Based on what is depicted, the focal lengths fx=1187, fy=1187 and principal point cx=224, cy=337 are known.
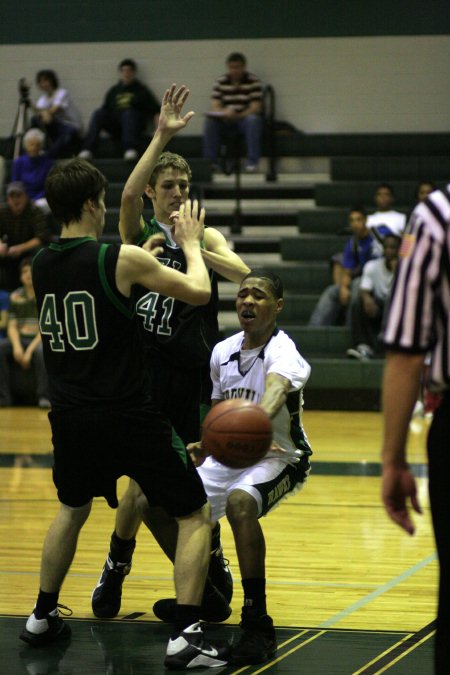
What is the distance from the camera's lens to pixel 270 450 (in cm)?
467

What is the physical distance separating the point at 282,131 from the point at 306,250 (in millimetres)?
2052

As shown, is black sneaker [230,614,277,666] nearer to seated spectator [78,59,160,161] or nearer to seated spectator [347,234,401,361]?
seated spectator [347,234,401,361]

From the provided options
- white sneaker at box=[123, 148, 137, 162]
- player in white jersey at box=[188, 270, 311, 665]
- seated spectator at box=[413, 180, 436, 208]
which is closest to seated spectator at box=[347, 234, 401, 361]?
seated spectator at box=[413, 180, 436, 208]

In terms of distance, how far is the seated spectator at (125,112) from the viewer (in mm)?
14695

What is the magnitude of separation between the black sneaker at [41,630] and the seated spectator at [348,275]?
25.9ft

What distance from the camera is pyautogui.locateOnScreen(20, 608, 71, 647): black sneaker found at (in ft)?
14.6

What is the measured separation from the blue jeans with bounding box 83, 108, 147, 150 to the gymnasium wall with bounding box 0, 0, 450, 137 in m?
0.80

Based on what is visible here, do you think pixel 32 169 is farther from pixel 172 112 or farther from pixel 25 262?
pixel 172 112

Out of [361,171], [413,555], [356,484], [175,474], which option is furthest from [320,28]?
[175,474]

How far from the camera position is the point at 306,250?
13562mm

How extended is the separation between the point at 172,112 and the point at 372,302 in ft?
23.0

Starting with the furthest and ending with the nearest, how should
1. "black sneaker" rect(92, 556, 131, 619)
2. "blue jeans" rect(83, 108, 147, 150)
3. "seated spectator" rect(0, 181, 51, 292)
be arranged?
"blue jeans" rect(83, 108, 147, 150) < "seated spectator" rect(0, 181, 51, 292) < "black sneaker" rect(92, 556, 131, 619)

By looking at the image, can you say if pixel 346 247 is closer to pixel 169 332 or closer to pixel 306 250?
pixel 306 250

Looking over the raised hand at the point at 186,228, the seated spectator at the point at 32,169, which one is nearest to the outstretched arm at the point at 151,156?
the raised hand at the point at 186,228
